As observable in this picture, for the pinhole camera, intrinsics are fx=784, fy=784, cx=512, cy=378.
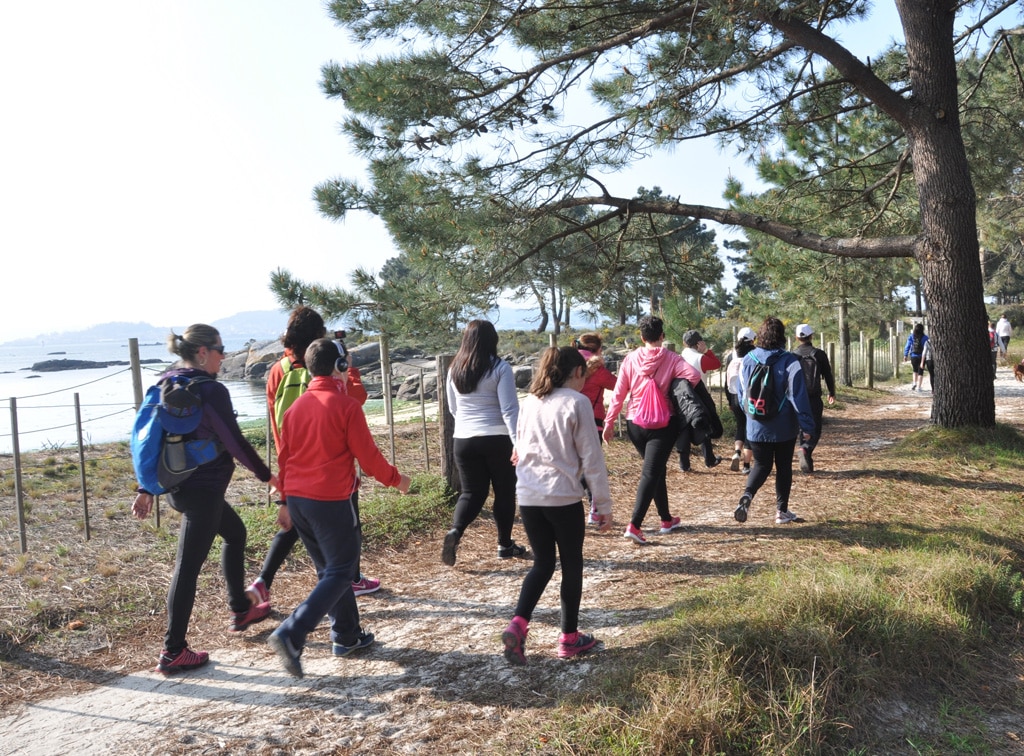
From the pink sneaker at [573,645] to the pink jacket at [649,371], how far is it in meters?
2.26

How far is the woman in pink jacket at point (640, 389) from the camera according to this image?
19.2ft

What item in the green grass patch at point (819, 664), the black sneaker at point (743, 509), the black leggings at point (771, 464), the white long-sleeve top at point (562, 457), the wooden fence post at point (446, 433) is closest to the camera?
the green grass patch at point (819, 664)

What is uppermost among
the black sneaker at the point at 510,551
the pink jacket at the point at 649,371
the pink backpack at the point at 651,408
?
the pink jacket at the point at 649,371

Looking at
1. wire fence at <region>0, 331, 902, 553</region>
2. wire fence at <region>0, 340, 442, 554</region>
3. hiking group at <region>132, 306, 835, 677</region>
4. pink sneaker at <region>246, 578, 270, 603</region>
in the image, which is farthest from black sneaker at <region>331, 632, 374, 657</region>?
wire fence at <region>0, 331, 902, 553</region>

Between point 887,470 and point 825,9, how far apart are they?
5063mm

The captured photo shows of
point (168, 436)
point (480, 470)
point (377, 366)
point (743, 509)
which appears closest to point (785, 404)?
point (743, 509)

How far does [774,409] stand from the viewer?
6125 mm

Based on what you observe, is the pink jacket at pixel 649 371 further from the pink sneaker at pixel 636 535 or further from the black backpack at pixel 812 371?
the black backpack at pixel 812 371

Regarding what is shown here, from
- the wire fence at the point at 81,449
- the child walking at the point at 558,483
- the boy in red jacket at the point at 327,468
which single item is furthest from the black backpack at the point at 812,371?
the boy in red jacket at the point at 327,468

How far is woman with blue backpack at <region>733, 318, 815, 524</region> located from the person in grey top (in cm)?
213

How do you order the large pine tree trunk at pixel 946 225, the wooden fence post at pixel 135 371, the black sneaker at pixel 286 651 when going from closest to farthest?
the black sneaker at pixel 286 651 → the wooden fence post at pixel 135 371 → the large pine tree trunk at pixel 946 225

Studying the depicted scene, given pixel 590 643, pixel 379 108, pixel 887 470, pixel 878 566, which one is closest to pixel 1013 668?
pixel 878 566

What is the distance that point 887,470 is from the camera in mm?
8133

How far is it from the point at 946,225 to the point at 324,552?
770cm
